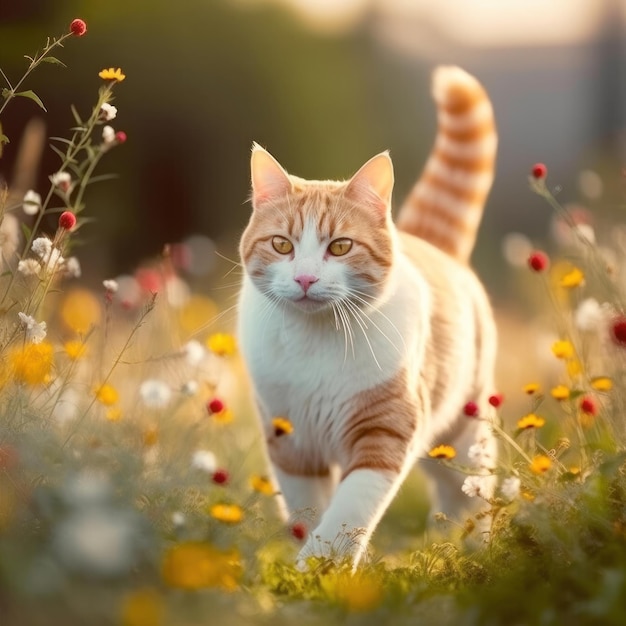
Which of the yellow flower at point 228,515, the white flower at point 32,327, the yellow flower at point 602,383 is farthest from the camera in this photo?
the yellow flower at point 602,383

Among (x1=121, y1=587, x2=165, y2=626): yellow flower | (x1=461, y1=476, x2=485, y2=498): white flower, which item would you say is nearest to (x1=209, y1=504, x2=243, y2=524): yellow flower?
(x1=121, y1=587, x2=165, y2=626): yellow flower

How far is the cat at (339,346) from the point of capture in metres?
2.71

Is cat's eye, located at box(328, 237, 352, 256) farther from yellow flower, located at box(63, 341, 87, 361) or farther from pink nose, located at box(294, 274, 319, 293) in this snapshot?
yellow flower, located at box(63, 341, 87, 361)

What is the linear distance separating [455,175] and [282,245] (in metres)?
1.16

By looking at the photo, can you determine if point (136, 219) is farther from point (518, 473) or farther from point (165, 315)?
point (518, 473)

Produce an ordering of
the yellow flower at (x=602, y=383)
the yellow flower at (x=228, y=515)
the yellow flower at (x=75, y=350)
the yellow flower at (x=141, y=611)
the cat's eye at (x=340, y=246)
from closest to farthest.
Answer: the yellow flower at (x=141, y=611) < the yellow flower at (x=228, y=515) < the yellow flower at (x=602, y=383) < the yellow flower at (x=75, y=350) < the cat's eye at (x=340, y=246)

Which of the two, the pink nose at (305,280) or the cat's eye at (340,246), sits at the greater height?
the cat's eye at (340,246)

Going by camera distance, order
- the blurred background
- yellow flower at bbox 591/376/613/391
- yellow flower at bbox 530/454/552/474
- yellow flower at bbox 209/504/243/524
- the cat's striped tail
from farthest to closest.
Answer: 1. the blurred background
2. the cat's striped tail
3. yellow flower at bbox 591/376/613/391
4. yellow flower at bbox 530/454/552/474
5. yellow flower at bbox 209/504/243/524

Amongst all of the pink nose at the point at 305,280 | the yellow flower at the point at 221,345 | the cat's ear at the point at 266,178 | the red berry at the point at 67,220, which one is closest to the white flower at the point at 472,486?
the pink nose at the point at 305,280

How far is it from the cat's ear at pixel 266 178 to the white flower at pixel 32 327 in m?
0.85

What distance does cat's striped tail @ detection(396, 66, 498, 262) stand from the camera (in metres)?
3.57

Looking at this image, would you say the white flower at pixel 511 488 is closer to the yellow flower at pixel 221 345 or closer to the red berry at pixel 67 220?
the yellow flower at pixel 221 345

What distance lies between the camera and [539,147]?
26.2 feet

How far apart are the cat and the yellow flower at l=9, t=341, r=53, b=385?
64 centimetres
